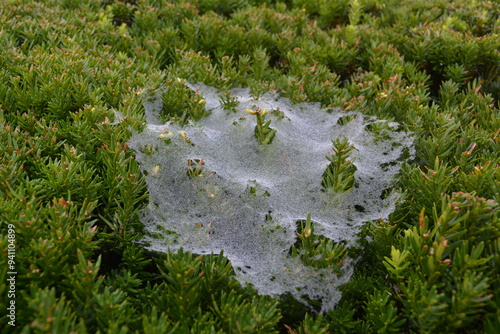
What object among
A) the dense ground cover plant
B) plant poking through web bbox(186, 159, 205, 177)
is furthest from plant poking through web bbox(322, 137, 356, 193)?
plant poking through web bbox(186, 159, 205, 177)

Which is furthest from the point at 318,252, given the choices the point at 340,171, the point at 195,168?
the point at 195,168

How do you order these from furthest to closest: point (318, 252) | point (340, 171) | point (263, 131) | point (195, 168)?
1. point (263, 131)
2. point (195, 168)
3. point (340, 171)
4. point (318, 252)

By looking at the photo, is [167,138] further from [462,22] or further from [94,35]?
[462,22]

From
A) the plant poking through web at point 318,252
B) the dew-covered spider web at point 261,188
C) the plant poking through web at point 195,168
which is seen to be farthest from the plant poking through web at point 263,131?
the plant poking through web at point 318,252

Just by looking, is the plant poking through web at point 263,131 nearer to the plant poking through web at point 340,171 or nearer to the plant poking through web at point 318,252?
the plant poking through web at point 340,171

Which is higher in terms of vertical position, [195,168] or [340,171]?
[340,171]

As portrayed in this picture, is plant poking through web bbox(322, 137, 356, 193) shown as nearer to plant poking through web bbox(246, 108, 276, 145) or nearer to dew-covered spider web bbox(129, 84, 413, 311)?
dew-covered spider web bbox(129, 84, 413, 311)

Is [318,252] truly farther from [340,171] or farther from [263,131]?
[263,131]
